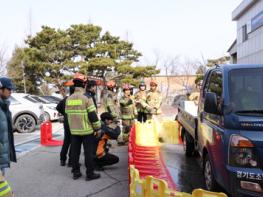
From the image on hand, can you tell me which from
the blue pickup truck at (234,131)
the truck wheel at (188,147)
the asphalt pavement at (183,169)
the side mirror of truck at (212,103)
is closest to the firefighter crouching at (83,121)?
the asphalt pavement at (183,169)

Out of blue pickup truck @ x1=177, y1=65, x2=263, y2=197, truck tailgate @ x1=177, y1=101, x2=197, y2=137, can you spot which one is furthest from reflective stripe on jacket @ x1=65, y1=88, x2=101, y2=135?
blue pickup truck @ x1=177, y1=65, x2=263, y2=197

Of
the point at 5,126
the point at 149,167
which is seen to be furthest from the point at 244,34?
the point at 5,126

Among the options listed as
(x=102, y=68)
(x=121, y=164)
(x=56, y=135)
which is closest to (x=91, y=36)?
(x=102, y=68)

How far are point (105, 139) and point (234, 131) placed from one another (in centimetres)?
336

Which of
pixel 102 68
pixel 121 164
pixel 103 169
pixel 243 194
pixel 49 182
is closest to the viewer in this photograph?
pixel 243 194

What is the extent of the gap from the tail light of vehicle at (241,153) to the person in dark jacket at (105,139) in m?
3.15

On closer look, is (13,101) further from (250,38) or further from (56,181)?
(250,38)

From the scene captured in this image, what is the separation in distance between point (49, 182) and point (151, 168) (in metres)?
1.80

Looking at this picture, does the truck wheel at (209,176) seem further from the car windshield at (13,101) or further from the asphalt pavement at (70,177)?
the car windshield at (13,101)

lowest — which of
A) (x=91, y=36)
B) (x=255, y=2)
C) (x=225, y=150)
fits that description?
(x=225, y=150)

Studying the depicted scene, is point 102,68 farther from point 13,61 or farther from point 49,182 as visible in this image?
point 49,182

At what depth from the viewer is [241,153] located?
4.18 m

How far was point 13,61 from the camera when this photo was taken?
42.7 m

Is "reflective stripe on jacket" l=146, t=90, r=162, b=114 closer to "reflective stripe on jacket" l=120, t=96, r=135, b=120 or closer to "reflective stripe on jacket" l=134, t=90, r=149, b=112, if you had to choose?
"reflective stripe on jacket" l=134, t=90, r=149, b=112
